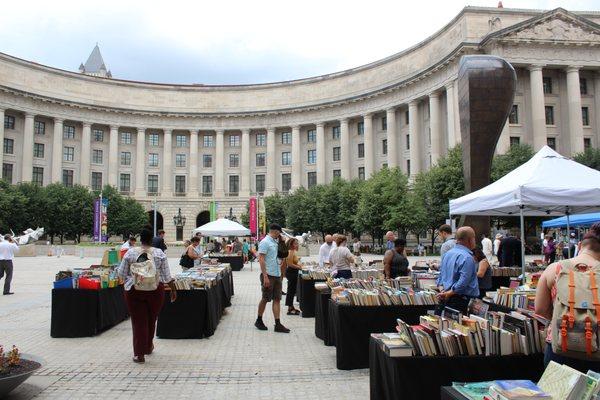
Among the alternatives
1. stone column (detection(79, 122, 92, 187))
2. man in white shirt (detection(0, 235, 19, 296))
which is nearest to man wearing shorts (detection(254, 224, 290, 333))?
man in white shirt (detection(0, 235, 19, 296))

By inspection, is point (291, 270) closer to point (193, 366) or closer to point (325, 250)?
point (325, 250)

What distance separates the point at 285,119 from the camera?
78125 millimetres

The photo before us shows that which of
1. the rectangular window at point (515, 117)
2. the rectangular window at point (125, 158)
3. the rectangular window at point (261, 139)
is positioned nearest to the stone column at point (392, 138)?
the rectangular window at point (515, 117)

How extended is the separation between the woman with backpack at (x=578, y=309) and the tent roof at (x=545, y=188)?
6381mm

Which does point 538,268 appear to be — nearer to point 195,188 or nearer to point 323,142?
point 323,142

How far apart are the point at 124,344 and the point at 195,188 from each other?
232 feet

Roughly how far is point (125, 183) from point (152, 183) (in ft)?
13.3

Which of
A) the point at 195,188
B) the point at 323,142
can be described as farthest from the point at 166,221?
the point at 323,142

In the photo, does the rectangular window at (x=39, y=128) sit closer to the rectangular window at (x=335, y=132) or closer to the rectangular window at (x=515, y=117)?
the rectangular window at (x=335, y=132)

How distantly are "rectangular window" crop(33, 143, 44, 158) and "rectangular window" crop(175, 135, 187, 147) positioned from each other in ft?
63.9

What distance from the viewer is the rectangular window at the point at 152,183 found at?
79375 millimetres

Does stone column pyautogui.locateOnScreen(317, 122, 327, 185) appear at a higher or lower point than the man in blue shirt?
higher

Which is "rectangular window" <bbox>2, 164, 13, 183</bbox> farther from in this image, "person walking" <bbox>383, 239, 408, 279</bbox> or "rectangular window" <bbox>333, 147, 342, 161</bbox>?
"person walking" <bbox>383, 239, 408, 279</bbox>

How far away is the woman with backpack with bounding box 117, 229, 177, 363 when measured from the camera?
7.97 meters
